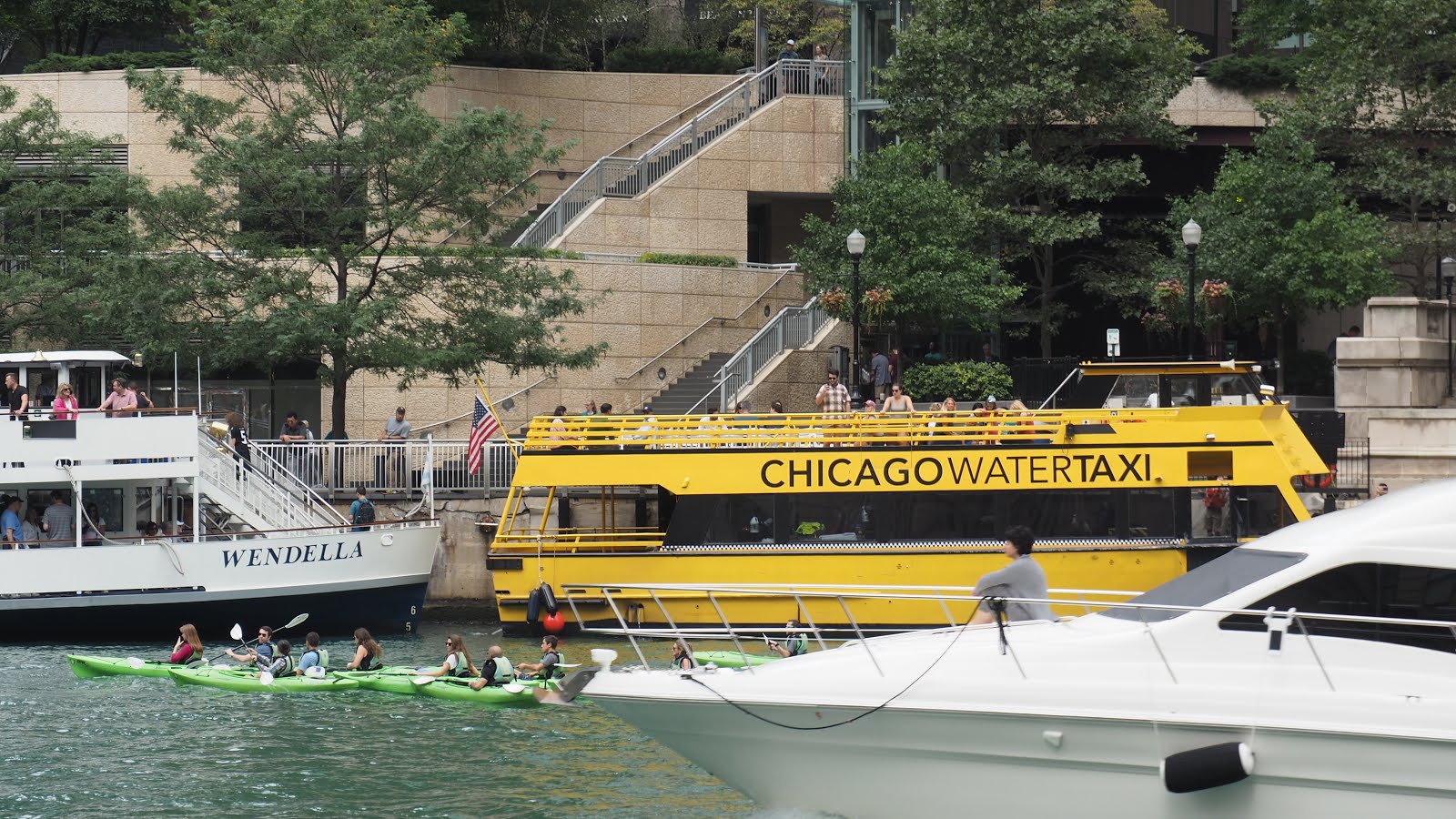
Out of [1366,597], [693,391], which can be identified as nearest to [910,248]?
[693,391]

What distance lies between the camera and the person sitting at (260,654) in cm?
2562

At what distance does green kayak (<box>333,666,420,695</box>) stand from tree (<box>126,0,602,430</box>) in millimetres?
9824

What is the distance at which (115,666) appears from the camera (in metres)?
25.7

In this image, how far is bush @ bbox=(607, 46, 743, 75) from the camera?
2031 inches

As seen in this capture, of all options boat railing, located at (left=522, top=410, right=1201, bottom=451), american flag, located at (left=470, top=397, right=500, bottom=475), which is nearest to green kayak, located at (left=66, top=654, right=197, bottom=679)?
boat railing, located at (left=522, top=410, right=1201, bottom=451)

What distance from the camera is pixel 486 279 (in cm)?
3562

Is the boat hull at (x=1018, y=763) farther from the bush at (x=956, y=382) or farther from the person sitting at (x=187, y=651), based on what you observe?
the bush at (x=956, y=382)

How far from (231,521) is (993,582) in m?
21.1

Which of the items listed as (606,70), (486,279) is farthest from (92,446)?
(606,70)

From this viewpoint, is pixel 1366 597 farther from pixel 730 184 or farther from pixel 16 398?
pixel 730 184

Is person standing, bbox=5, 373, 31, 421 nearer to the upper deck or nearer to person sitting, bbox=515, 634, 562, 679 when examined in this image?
the upper deck

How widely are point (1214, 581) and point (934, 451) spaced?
49.1ft

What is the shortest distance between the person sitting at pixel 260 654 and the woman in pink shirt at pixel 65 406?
5.40 m

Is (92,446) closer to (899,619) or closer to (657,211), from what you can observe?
(899,619)
